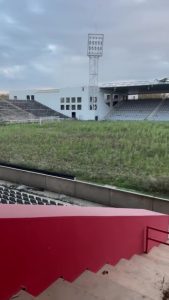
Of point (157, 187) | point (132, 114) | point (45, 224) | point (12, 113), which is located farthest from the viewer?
point (132, 114)

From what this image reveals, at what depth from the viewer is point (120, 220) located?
10.4ft

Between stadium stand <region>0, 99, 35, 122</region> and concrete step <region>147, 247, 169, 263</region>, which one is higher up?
stadium stand <region>0, 99, 35, 122</region>

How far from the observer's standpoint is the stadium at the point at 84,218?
1.88m

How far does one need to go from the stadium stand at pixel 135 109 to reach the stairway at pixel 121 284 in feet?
161

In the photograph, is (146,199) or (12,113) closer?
(146,199)

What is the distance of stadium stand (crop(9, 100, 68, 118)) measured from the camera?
176ft

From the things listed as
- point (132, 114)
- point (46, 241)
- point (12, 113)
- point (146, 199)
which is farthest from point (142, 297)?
point (132, 114)

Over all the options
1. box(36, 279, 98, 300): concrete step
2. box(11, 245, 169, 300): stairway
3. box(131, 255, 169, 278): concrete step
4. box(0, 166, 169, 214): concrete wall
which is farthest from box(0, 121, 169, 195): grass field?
box(36, 279, 98, 300): concrete step

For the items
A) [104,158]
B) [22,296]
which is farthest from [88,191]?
[22,296]

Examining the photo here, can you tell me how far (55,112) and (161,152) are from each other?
41345mm

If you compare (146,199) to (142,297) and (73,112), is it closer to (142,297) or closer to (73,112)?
(142,297)

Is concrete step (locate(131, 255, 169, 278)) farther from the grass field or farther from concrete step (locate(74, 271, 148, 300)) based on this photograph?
the grass field

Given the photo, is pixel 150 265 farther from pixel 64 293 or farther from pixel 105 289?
pixel 64 293

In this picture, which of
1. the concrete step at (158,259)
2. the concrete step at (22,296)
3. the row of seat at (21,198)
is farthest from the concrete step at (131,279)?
the row of seat at (21,198)
